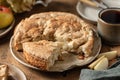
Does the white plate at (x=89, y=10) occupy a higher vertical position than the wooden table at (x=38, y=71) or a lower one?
higher

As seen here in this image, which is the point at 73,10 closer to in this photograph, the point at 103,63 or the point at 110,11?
the point at 110,11

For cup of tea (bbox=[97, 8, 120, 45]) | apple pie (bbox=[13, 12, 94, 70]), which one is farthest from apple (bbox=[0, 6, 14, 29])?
cup of tea (bbox=[97, 8, 120, 45])

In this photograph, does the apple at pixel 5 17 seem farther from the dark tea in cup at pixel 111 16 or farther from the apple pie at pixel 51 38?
the dark tea in cup at pixel 111 16

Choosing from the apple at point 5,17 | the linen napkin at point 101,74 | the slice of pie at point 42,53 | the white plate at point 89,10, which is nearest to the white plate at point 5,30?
the apple at point 5,17

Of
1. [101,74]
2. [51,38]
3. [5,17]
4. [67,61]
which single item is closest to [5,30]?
[5,17]

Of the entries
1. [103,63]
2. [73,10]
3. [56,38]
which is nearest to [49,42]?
[56,38]

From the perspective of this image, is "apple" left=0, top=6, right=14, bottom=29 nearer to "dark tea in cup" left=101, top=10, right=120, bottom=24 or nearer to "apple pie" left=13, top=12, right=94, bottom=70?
"apple pie" left=13, top=12, right=94, bottom=70
